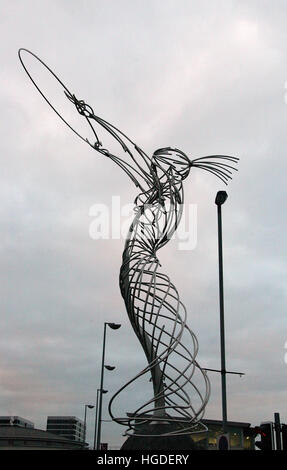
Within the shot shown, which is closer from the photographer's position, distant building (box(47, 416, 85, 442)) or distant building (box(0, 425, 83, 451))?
distant building (box(0, 425, 83, 451))

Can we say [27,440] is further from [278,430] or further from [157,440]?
[278,430]

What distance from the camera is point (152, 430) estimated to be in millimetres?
15203

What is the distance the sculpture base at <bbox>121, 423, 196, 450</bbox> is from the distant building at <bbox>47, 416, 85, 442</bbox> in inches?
6133

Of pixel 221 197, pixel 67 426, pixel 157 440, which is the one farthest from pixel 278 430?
pixel 67 426

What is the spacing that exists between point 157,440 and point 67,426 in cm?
16519

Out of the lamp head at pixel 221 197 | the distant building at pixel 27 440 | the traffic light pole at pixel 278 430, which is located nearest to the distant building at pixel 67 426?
the distant building at pixel 27 440

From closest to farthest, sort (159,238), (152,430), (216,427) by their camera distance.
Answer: (152,430), (159,238), (216,427)

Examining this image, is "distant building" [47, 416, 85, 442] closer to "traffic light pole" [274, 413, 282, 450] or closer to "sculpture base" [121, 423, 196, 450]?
"sculpture base" [121, 423, 196, 450]

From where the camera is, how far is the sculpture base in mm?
14703

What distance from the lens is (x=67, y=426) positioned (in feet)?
555

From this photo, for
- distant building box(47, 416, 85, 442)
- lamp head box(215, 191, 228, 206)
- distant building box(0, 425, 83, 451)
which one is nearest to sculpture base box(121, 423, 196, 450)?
lamp head box(215, 191, 228, 206)
